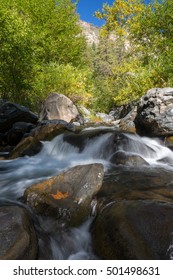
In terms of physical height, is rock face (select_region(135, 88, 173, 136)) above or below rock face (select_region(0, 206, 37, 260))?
above

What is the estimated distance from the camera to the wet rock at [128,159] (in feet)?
27.3

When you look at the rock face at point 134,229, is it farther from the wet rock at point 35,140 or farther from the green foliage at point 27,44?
the green foliage at point 27,44

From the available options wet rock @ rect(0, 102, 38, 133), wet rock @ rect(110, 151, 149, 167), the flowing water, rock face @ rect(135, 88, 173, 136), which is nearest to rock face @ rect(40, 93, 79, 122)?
wet rock @ rect(0, 102, 38, 133)

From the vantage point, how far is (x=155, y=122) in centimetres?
1208

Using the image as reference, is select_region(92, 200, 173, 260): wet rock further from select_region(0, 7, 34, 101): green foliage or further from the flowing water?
select_region(0, 7, 34, 101): green foliage

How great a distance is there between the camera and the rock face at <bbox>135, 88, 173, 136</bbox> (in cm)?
1176

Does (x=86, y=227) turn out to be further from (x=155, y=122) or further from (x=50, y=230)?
(x=155, y=122)

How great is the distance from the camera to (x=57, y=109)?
688 inches

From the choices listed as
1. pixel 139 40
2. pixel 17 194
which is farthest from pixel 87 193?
pixel 139 40

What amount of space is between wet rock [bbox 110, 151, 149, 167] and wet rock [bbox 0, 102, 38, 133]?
269 inches

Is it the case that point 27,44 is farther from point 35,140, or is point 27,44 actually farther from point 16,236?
point 16,236

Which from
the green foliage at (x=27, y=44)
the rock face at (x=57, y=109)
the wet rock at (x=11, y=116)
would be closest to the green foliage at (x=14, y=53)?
the green foliage at (x=27, y=44)

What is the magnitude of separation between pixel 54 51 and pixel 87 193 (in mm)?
23239

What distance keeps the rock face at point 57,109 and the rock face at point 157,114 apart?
6222 mm
